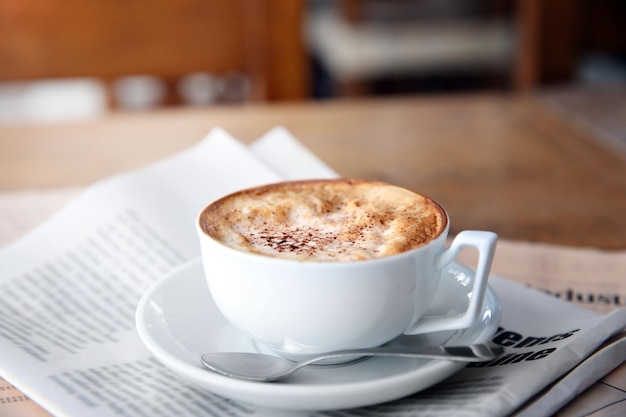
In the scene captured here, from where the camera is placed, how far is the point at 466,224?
63 centimetres

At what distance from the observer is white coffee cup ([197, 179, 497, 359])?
0.34 meters

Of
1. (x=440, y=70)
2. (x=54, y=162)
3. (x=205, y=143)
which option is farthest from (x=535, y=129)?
(x=440, y=70)

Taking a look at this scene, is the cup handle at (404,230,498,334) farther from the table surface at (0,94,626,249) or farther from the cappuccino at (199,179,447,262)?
the table surface at (0,94,626,249)

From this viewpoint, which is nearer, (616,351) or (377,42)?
(616,351)

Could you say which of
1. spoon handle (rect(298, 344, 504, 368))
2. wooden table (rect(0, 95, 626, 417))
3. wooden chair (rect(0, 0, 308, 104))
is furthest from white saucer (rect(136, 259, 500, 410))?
wooden chair (rect(0, 0, 308, 104))

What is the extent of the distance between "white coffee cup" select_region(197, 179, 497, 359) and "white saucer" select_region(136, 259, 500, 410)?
15 mm

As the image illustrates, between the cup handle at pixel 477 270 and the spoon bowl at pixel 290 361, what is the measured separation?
1 centimetres

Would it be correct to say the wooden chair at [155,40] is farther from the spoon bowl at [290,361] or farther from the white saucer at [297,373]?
the spoon bowl at [290,361]

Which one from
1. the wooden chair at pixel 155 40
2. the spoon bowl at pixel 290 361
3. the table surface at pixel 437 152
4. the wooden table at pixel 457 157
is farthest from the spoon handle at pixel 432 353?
the wooden chair at pixel 155 40

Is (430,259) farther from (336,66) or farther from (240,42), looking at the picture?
(336,66)

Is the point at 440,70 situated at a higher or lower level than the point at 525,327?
lower

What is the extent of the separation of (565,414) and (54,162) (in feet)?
1.93

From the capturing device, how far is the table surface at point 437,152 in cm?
65

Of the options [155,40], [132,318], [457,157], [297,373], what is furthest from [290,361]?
[155,40]
